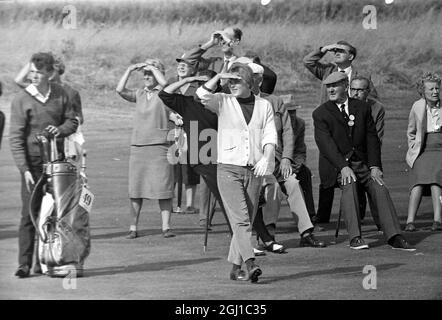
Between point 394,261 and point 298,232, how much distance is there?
1.25 m

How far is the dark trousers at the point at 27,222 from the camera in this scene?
10133mm

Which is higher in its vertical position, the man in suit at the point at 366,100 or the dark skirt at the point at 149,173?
the man in suit at the point at 366,100

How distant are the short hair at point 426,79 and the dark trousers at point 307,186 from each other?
118 cm

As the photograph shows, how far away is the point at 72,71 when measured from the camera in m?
11.6

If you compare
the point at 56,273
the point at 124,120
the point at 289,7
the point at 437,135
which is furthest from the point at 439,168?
the point at 56,273

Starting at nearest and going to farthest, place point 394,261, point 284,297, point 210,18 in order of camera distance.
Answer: point 284,297, point 394,261, point 210,18

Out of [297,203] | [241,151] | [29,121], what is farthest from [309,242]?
[29,121]

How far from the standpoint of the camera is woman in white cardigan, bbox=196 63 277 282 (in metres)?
10.0

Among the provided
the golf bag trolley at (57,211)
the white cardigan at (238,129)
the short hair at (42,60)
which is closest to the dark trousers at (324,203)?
the white cardigan at (238,129)

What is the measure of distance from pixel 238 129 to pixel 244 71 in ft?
1.32

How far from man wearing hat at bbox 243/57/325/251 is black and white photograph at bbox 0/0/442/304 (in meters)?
0.01

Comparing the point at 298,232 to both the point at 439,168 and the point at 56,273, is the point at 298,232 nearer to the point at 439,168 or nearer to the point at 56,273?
the point at 439,168

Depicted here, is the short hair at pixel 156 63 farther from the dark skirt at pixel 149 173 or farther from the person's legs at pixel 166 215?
the person's legs at pixel 166 215

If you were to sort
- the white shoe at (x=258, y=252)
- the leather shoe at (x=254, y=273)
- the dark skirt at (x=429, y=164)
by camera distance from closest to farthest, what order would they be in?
the leather shoe at (x=254, y=273) < the white shoe at (x=258, y=252) < the dark skirt at (x=429, y=164)
